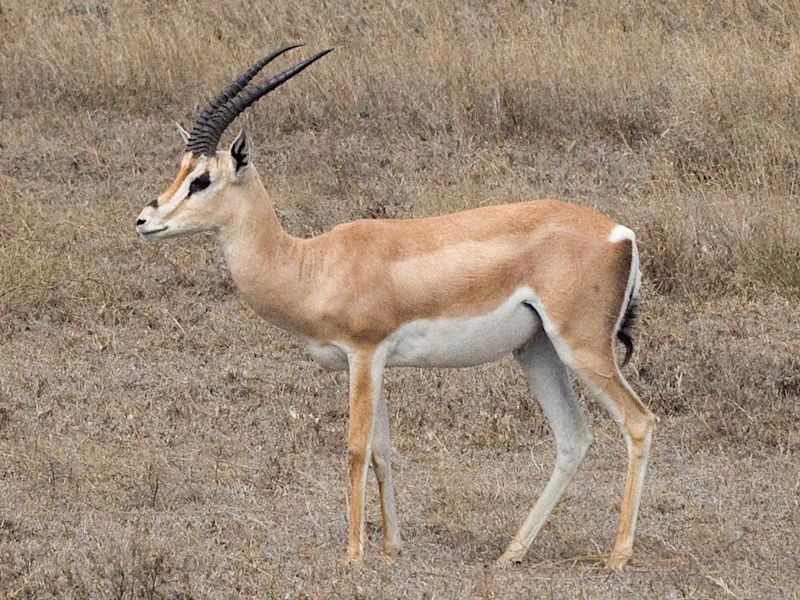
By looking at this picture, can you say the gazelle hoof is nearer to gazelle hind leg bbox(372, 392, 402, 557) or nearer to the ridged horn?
gazelle hind leg bbox(372, 392, 402, 557)

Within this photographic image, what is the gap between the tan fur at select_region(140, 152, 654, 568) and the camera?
18.8 feet

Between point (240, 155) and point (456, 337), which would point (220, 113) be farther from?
point (456, 337)

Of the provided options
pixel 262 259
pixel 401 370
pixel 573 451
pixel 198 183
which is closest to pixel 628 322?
pixel 573 451

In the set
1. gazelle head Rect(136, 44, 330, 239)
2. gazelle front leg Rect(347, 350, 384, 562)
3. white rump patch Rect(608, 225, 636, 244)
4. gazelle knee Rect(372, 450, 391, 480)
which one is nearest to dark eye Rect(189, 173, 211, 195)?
gazelle head Rect(136, 44, 330, 239)

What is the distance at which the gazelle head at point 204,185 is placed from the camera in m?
5.79

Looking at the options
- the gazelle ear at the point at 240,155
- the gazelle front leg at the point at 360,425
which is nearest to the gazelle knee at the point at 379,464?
the gazelle front leg at the point at 360,425

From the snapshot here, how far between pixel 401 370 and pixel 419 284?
7.41 ft

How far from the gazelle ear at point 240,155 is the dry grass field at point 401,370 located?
52.6 inches

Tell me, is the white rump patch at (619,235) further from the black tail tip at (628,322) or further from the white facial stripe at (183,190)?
the white facial stripe at (183,190)

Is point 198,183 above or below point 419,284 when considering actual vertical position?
above

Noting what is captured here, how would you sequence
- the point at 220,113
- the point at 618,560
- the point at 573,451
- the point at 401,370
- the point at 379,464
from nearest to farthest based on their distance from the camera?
the point at 618,560, the point at 220,113, the point at 379,464, the point at 573,451, the point at 401,370

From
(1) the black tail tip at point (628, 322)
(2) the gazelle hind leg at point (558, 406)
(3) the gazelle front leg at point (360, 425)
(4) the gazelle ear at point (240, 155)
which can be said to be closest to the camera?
(3) the gazelle front leg at point (360, 425)

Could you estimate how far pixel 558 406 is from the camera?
6113mm

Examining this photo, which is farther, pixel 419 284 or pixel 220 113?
pixel 220 113
